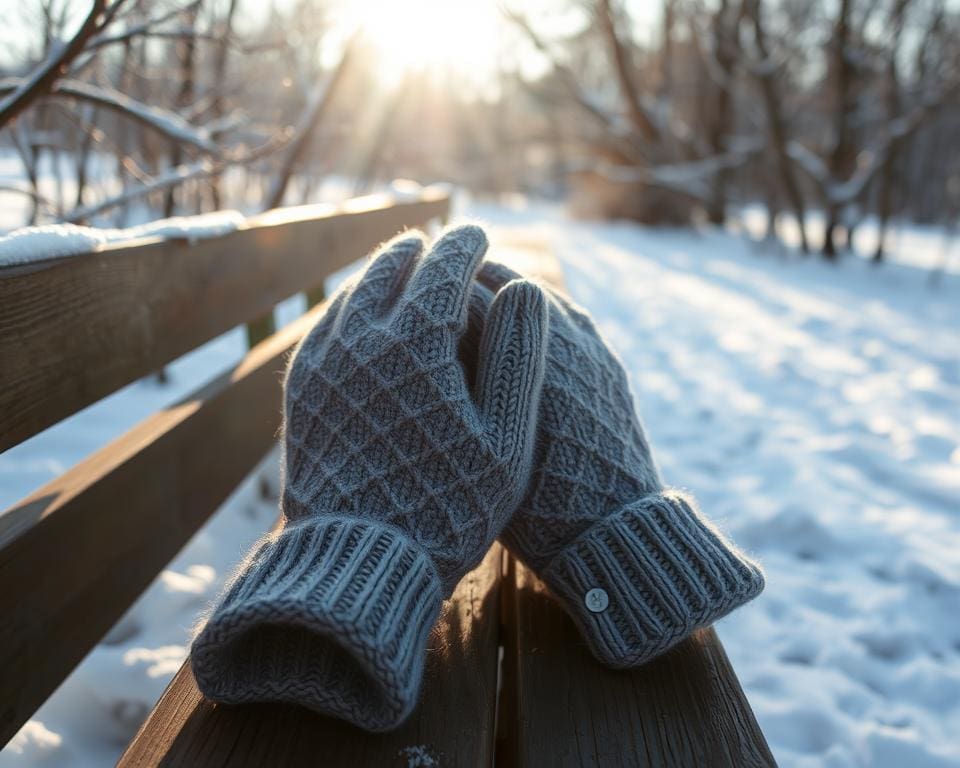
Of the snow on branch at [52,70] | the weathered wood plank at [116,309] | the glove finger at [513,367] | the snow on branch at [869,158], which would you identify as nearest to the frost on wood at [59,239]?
the weathered wood plank at [116,309]

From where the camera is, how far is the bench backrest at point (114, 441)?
0.92m

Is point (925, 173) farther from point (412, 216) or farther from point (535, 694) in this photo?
point (535, 694)

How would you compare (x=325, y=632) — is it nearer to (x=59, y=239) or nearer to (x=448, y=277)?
(x=448, y=277)

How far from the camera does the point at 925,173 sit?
20688 mm

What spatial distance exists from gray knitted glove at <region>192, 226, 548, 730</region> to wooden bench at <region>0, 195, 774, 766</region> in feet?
0.20

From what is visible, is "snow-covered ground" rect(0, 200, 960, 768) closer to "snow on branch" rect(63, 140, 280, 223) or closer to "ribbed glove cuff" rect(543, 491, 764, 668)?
"ribbed glove cuff" rect(543, 491, 764, 668)

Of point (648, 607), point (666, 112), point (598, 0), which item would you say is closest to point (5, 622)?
point (648, 607)

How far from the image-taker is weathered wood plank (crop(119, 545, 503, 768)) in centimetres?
74

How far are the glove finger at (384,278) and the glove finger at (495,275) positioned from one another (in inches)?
5.4

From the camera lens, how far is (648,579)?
0.93m

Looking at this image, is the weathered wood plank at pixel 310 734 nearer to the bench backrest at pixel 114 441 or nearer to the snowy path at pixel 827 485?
the bench backrest at pixel 114 441

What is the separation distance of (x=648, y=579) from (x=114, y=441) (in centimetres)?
88

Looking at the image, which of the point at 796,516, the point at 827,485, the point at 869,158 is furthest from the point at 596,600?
the point at 869,158

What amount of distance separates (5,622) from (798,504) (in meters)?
1.97
